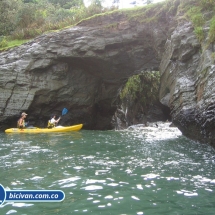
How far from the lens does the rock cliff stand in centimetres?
1482

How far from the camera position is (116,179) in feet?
19.1

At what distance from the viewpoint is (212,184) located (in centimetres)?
548

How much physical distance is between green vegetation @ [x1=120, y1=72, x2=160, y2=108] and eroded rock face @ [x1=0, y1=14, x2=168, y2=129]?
661 centimetres

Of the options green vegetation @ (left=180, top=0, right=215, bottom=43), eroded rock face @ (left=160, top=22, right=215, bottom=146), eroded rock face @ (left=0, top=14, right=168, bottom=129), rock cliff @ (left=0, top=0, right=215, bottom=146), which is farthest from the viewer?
eroded rock face @ (left=0, top=14, right=168, bottom=129)

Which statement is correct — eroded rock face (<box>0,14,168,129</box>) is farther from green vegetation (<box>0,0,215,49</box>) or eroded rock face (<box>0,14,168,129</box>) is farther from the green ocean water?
the green ocean water

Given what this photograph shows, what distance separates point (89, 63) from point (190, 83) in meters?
8.63

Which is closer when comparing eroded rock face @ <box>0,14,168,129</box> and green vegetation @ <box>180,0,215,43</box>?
green vegetation @ <box>180,0,215,43</box>

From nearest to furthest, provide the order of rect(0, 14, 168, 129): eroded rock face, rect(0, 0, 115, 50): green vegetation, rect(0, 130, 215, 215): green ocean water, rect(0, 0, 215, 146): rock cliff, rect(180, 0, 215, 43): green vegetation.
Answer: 1. rect(0, 130, 215, 215): green ocean water
2. rect(180, 0, 215, 43): green vegetation
3. rect(0, 0, 215, 146): rock cliff
4. rect(0, 14, 168, 129): eroded rock face
5. rect(0, 0, 115, 50): green vegetation

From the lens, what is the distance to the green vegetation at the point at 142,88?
27.4 metres

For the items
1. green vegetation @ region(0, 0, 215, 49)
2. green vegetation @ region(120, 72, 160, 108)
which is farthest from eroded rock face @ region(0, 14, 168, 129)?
green vegetation @ region(120, 72, 160, 108)

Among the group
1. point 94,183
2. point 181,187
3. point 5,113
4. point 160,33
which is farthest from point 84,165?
point 5,113

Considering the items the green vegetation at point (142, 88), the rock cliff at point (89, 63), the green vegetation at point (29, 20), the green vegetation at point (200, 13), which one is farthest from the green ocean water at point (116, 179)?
the green vegetation at point (142, 88)

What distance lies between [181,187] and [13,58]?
1552 cm

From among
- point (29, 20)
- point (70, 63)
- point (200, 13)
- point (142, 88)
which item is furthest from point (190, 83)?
point (142, 88)
